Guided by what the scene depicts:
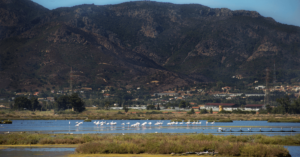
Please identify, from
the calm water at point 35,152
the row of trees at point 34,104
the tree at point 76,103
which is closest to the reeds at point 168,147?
the calm water at point 35,152

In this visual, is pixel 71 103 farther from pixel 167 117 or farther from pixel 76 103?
pixel 167 117

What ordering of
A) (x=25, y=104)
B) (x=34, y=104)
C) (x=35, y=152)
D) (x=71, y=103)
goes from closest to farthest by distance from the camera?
(x=35, y=152) < (x=71, y=103) < (x=25, y=104) < (x=34, y=104)

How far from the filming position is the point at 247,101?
603 ft

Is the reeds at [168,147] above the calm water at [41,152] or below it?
above

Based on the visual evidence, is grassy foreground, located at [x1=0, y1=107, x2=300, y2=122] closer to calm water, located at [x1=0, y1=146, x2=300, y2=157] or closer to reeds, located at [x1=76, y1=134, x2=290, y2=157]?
calm water, located at [x1=0, y1=146, x2=300, y2=157]

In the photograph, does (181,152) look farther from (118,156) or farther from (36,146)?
(36,146)

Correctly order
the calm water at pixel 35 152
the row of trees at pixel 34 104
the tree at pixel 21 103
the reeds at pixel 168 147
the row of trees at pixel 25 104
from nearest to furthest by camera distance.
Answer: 1. the reeds at pixel 168 147
2. the calm water at pixel 35 152
3. the row of trees at pixel 34 104
4. the tree at pixel 21 103
5. the row of trees at pixel 25 104

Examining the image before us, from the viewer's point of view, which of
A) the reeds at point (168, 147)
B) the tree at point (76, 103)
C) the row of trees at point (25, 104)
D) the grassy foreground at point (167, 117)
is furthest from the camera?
the row of trees at point (25, 104)

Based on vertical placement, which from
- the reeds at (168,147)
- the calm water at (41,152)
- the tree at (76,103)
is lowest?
the calm water at (41,152)

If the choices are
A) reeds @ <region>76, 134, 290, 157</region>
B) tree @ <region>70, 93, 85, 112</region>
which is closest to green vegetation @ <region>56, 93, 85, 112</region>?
tree @ <region>70, 93, 85, 112</region>

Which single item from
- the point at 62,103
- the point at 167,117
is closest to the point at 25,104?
the point at 62,103

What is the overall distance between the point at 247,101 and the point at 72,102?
96277 mm

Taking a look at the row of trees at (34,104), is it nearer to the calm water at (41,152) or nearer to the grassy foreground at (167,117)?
the grassy foreground at (167,117)

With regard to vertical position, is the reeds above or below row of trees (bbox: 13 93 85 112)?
below
